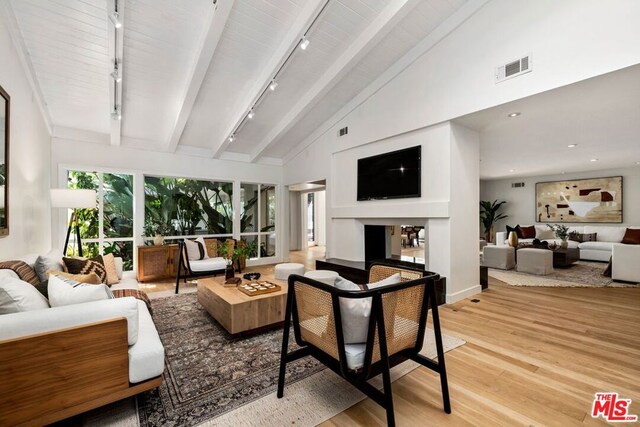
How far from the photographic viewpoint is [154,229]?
18.7ft

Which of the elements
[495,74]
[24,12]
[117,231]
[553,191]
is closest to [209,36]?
[24,12]

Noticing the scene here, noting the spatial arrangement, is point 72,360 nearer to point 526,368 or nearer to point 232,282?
point 232,282

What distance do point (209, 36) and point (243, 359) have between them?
3301mm

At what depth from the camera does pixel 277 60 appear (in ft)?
12.3

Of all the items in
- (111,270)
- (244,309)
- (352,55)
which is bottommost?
(244,309)

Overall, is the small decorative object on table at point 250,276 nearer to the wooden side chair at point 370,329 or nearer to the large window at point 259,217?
the wooden side chair at point 370,329

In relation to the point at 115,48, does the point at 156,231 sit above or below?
below

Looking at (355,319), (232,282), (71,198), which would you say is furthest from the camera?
(71,198)

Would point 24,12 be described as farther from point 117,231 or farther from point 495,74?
point 495,74

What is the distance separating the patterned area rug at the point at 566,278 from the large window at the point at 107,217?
23.3ft

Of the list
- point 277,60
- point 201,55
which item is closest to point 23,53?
point 201,55

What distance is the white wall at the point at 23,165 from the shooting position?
8.93ft

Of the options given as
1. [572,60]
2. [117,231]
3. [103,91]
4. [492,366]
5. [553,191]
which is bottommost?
[492,366]

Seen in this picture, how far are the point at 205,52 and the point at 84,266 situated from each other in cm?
274
